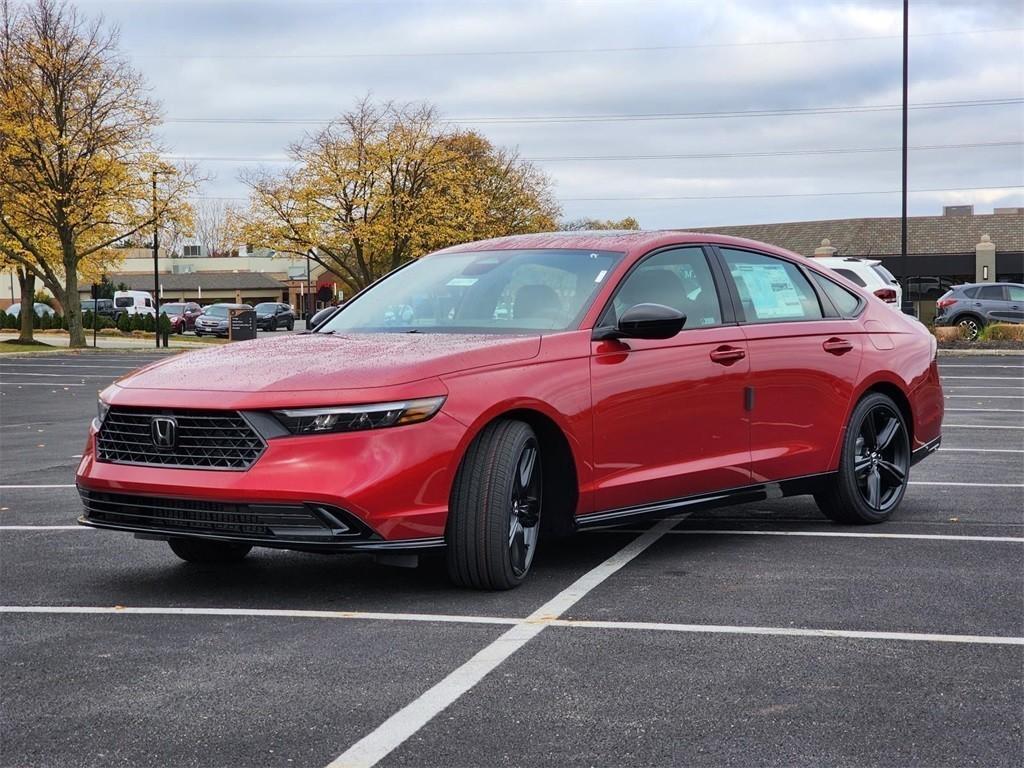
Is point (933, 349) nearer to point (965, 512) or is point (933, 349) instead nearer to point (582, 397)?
point (965, 512)

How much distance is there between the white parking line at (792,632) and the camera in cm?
520

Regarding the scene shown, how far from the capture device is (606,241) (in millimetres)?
7160

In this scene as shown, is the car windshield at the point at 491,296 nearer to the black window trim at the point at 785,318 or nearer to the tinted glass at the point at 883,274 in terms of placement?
the black window trim at the point at 785,318

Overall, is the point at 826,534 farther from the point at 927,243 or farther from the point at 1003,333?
the point at 927,243

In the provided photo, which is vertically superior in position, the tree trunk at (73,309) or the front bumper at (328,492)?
the tree trunk at (73,309)

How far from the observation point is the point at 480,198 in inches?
2366

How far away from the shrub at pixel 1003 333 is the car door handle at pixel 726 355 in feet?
98.6

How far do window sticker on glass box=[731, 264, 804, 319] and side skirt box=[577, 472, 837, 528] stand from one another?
91 cm

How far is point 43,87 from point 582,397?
44682 mm

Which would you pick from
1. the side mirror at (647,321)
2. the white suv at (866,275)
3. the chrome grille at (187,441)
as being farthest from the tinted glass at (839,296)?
the white suv at (866,275)

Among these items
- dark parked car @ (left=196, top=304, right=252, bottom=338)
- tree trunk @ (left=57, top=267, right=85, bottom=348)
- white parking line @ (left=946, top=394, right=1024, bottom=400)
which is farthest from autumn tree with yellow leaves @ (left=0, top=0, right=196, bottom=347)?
white parking line @ (left=946, top=394, right=1024, bottom=400)

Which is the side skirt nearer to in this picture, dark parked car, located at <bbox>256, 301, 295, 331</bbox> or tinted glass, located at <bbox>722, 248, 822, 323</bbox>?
tinted glass, located at <bbox>722, 248, 822, 323</bbox>

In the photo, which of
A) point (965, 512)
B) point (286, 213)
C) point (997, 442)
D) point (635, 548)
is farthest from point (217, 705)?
point (286, 213)

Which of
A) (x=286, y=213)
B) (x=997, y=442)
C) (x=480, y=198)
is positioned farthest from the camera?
(x=480, y=198)
